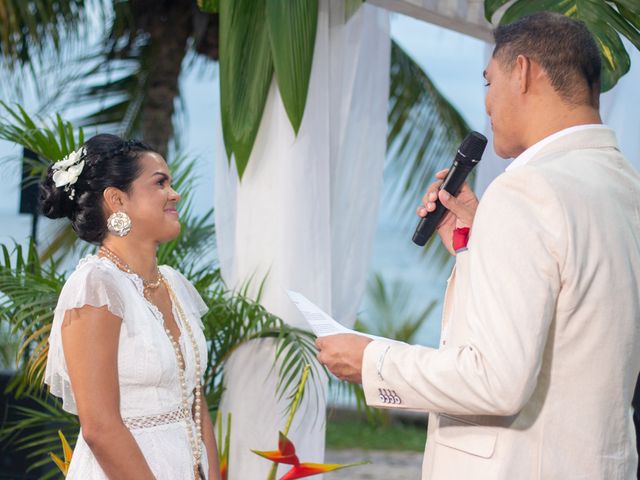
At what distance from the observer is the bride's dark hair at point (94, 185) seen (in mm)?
2785

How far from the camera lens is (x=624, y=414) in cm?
192

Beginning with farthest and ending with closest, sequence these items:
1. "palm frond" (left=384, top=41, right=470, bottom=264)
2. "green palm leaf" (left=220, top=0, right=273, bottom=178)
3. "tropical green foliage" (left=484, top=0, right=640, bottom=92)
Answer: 1. "palm frond" (left=384, top=41, right=470, bottom=264)
2. "green palm leaf" (left=220, top=0, right=273, bottom=178)
3. "tropical green foliage" (left=484, top=0, right=640, bottom=92)

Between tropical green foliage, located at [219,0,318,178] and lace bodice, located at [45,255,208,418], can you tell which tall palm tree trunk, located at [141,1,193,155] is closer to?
tropical green foliage, located at [219,0,318,178]

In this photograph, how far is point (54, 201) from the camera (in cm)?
281

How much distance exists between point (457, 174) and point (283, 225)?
200 cm

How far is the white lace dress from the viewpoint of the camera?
2.56 m

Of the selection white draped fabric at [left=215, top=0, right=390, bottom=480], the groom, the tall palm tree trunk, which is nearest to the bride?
the groom

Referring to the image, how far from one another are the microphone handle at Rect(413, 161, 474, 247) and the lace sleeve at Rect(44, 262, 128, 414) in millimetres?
780

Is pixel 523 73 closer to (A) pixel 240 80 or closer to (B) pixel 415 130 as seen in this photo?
(A) pixel 240 80

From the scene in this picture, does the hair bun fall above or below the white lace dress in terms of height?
above

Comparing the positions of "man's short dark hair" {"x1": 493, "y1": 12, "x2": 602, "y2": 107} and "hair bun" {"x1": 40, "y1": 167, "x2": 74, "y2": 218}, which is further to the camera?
"hair bun" {"x1": 40, "y1": 167, "x2": 74, "y2": 218}

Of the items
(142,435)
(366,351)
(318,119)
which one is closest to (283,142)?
(318,119)

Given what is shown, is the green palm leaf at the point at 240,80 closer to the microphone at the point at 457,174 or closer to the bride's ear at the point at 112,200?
the bride's ear at the point at 112,200

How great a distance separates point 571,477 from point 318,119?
8.55ft
